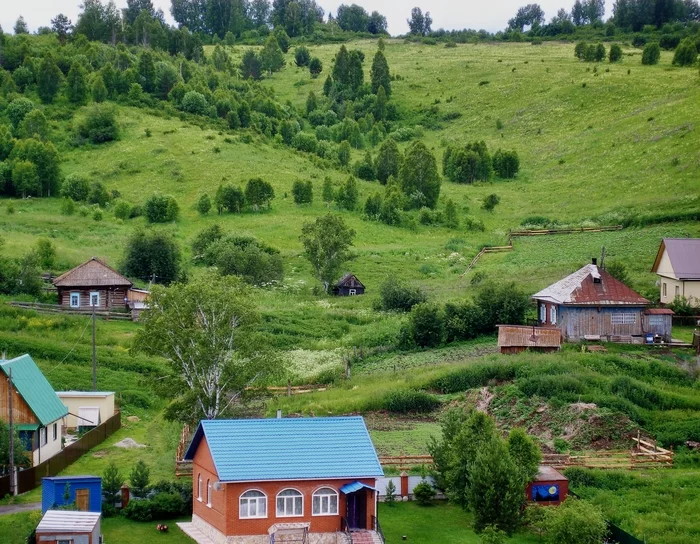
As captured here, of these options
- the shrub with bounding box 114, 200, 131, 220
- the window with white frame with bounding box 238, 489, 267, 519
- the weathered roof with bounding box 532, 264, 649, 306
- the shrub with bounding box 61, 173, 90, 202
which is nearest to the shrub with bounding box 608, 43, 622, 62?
the shrub with bounding box 61, 173, 90, 202

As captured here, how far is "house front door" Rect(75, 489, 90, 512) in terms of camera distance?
104 feet

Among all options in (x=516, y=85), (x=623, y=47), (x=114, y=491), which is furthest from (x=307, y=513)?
(x=623, y=47)

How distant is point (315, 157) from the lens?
110 metres

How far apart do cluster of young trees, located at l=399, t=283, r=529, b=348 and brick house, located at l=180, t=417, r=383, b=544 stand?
25101mm

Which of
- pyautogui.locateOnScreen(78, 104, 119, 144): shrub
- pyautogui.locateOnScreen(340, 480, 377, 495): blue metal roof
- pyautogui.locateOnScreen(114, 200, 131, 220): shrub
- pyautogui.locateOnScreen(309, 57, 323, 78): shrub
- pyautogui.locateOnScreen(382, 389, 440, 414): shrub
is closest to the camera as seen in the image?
pyautogui.locateOnScreen(340, 480, 377, 495): blue metal roof

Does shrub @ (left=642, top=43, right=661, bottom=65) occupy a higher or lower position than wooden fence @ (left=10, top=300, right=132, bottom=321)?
higher

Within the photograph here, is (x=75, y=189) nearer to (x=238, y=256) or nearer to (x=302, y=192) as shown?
(x=302, y=192)

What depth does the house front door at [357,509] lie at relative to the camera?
31.1 metres

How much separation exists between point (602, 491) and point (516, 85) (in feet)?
358

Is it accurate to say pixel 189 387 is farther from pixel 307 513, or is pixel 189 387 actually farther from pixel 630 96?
pixel 630 96

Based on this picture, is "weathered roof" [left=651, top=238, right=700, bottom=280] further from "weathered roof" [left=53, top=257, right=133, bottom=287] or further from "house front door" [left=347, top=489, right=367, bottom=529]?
"house front door" [left=347, top=489, right=367, bottom=529]

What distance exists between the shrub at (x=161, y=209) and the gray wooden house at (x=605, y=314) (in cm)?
4123

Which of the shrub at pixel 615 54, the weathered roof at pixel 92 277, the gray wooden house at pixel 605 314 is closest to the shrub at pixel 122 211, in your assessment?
the weathered roof at pixel 92 277

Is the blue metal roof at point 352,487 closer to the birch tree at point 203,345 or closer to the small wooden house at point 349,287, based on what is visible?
the birch tree at point 203,345
